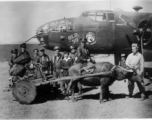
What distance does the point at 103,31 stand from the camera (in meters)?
11.1

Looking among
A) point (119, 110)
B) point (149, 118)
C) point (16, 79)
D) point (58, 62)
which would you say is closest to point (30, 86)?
point (16, 79)

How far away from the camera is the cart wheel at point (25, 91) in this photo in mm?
7433

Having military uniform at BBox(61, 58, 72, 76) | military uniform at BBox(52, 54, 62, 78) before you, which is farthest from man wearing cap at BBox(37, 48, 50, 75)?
military uniform at BBox(61, 58, 72, 76)

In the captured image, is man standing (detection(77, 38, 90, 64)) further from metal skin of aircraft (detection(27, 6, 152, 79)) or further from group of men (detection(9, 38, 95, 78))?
metal skin of aircraft (detection(27, 6, 152, 79))

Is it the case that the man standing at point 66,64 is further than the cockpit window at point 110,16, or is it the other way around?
the cockpit window at point 110,16

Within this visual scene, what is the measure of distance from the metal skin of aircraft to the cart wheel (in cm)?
437

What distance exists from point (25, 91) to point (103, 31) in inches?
215

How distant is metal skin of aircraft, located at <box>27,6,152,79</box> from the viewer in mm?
11047

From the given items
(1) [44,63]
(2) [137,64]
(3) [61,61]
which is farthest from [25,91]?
(2) [137,64]

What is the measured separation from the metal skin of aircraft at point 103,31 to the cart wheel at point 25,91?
4.37 meters

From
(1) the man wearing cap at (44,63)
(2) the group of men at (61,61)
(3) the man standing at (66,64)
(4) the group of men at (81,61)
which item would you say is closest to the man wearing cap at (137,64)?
(4) the group of men at (81,61)

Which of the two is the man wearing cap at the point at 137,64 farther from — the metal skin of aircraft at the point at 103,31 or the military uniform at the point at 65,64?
the metal skin of aircraft at the point at 103,31

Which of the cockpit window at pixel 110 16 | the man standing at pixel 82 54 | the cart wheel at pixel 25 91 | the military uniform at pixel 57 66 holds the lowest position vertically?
the cart wheel at pixel 25 91

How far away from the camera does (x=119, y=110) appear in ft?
22.3
